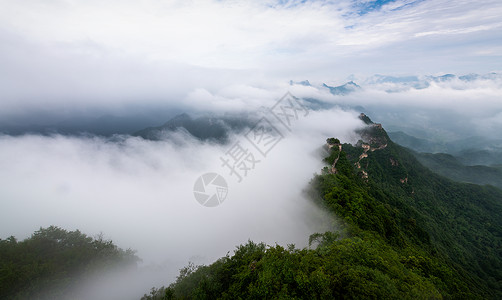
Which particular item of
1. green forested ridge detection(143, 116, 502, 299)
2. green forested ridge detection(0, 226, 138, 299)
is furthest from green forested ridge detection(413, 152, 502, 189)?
green forested ridge detection(0, 226, 138, 299)

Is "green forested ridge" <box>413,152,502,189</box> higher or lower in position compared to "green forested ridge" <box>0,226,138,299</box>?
lower

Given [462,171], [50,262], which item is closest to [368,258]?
[50,262]

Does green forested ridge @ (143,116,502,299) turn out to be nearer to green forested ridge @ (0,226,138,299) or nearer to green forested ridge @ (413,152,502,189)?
green forested ridge @ (0,226,138,299)

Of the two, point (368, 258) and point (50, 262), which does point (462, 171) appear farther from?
point (50, 262)

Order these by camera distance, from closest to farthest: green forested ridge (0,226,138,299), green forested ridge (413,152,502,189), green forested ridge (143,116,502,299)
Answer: green forested ridge (143,116,502,299), green forested ridge (0,226,138,299), green forested ridge (413,152,502,189)

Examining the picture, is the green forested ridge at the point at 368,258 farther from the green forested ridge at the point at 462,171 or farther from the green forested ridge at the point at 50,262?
the green forested ridge at the point at 462,171

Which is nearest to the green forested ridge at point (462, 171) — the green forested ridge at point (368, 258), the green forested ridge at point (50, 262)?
the green forested ridge at point (368, 258)

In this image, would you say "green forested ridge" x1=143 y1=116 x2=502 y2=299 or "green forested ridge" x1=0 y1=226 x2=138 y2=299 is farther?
"green forested ridge" x1=0 y1=226 x2=138 y2=299
